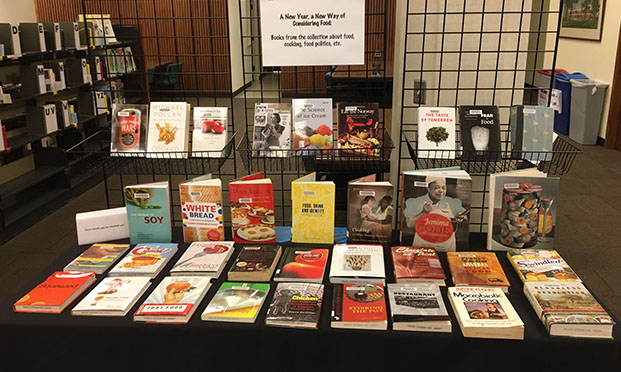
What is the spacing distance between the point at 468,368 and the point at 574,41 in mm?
7535

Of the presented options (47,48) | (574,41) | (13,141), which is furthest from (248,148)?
(574,41)

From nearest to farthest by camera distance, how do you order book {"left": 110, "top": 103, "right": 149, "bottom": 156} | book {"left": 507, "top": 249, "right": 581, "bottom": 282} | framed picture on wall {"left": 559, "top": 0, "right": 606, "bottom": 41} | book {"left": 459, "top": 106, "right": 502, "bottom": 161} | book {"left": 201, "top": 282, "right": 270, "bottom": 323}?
book {"left": 201, "top": 282, "right": 270, "bottom": 323} < book {"left": 507, "top": 249, "right": 581, "bottom": 282} < book {"left": 459, "top": 106, "right": 502, "bottom": 161} < book {"left": 110, "top": 103, "right": 149, "bottom": 156} < framed picture on wall {"left": 559, "top": 0, "right": 606, "bottom": 41}

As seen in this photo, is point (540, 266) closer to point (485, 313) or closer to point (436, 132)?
point (485, 313)

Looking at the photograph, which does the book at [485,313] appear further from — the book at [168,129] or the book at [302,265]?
the book at [168,129]

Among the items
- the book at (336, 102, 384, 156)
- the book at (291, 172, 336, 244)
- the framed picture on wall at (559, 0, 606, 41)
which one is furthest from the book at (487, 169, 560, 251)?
the framed picture on wall at (559, 0, 606, 41)

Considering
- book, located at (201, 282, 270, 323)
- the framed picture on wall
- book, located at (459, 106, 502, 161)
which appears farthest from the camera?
the framed picture on wall

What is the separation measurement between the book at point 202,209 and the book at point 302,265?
1.14 ft

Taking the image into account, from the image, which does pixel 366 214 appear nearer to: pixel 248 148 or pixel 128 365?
pixel 248 148

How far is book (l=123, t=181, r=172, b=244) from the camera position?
6.75ft

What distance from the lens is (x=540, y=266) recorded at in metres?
1.82

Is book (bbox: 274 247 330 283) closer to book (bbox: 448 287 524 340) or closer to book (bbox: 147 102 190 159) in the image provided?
book (bbox: 448 287 524 340)

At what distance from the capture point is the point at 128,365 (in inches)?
64.4

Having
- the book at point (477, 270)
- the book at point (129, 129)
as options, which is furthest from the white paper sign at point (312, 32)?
the book at point (477, 270)

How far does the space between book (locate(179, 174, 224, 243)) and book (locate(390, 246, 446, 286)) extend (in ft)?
2.51
